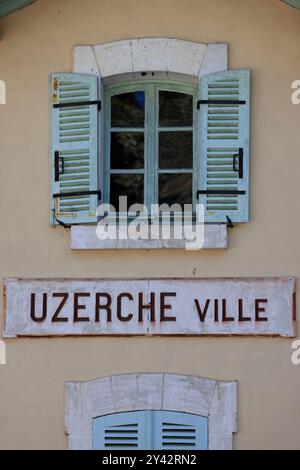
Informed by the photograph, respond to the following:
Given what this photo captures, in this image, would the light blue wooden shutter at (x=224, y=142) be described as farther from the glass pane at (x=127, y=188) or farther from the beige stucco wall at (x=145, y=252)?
the glass pane at (x=127, y=188)

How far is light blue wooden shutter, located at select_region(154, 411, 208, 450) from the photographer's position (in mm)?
15250

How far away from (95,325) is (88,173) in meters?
1.30

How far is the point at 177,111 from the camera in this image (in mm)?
15797

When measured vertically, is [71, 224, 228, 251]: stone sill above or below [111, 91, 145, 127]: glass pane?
below

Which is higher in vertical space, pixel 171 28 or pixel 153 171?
pixel 171 28

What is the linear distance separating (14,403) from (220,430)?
174 cm

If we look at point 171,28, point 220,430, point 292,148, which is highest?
point 171,28

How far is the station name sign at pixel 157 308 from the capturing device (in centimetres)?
1526

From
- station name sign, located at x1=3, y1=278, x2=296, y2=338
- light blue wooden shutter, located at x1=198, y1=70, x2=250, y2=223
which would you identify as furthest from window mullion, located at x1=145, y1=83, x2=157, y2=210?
station name sign, located at x1=3, y1=278, x2=296, y2=338

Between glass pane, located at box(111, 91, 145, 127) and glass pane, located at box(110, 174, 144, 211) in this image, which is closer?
glass pane, located at box(110, 174, 144, 211)

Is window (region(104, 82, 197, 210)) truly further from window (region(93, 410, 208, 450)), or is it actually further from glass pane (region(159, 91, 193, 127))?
window (region(93, 410, 208, 450))

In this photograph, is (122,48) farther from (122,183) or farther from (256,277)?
(256,277)

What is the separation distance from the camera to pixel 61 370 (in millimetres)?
15336

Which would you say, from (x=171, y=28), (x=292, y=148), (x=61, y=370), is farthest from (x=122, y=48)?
(x=61, y=370)
